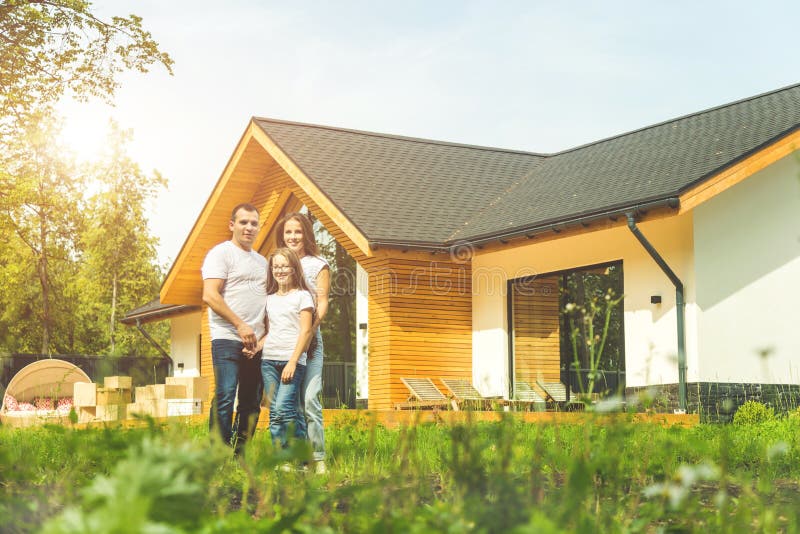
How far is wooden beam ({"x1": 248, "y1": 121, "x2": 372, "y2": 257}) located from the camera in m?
13.2

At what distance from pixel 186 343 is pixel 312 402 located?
1692cm

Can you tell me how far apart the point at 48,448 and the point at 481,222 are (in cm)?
931

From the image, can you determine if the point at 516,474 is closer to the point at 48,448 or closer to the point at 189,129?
the point at 48,448

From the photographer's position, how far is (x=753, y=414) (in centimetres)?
999

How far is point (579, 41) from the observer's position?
19984 mm

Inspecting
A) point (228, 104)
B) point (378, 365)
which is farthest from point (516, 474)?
point (228, 104)

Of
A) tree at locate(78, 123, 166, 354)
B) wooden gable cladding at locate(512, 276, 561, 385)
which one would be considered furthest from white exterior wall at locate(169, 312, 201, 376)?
tree at locate(78, 123, 166, 354)

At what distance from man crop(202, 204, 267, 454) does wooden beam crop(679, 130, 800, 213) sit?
6.20 metres

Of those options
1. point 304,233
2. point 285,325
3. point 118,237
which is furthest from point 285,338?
point 118,237

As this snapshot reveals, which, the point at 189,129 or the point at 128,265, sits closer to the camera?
the point at 189,129

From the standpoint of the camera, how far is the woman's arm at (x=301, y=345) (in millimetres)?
5367

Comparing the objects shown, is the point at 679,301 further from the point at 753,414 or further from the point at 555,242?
the point at 555,242

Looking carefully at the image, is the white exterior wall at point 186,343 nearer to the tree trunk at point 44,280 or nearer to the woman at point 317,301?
the tree trunk at point 44,280

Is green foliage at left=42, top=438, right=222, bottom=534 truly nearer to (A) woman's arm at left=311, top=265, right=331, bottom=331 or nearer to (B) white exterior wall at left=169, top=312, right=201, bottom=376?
(A) woman's arm at left=311, top=265, right=331, bottom=331
